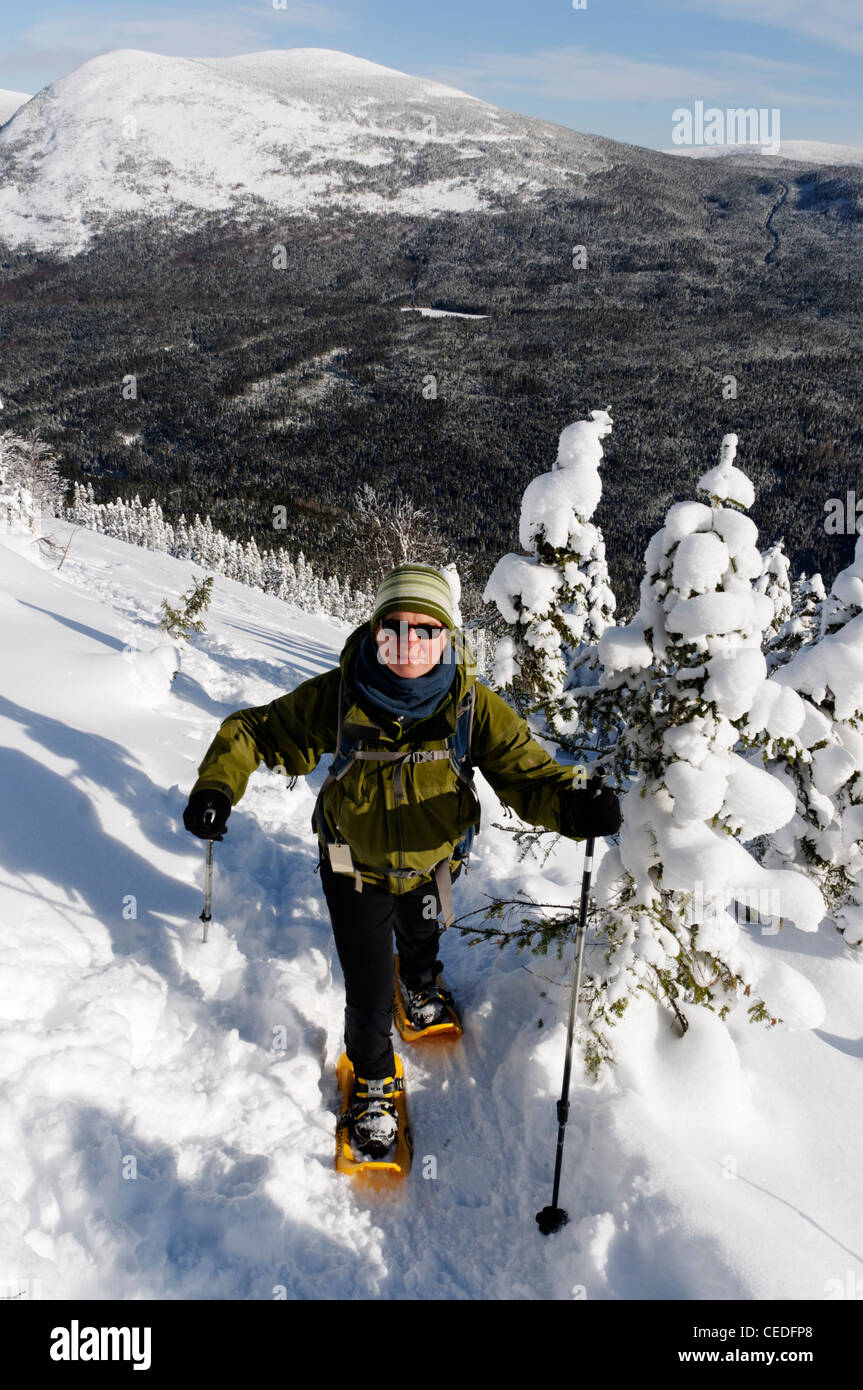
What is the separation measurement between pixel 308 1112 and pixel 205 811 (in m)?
1.70

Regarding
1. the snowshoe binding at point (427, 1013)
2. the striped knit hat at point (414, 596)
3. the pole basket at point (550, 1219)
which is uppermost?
the striped knit hat at point (414, 596)

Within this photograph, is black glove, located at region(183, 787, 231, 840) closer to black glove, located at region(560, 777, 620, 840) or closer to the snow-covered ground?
Answer: the snow-covered ground

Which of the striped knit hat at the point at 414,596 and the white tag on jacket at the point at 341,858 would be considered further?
the white tag on jacket at the point at 341,858

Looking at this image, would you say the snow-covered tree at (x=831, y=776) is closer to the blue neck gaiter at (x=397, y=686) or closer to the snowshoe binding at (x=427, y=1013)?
the snowshoe binding at (x=427, y=1013)

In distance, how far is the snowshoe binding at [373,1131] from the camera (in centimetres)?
322

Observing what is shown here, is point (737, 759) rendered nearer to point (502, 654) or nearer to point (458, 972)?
point (458, 972)

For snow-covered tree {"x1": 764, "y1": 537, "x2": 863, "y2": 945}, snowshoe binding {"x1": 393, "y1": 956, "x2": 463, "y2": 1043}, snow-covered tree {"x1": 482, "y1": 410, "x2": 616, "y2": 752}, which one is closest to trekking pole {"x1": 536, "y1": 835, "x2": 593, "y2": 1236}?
snowshoe binding {"x1": 393, "y1": 956, "x2": 463, "y2": 1043}

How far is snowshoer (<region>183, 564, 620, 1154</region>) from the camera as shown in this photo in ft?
9.27

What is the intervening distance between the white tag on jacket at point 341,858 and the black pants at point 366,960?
8cm

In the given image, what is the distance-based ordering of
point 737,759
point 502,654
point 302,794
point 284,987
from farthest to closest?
point 502,654 < point 302,794 < point 284,987 < point 737,759

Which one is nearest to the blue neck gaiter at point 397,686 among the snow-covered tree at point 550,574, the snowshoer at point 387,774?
the snowshoer at point 387,774
